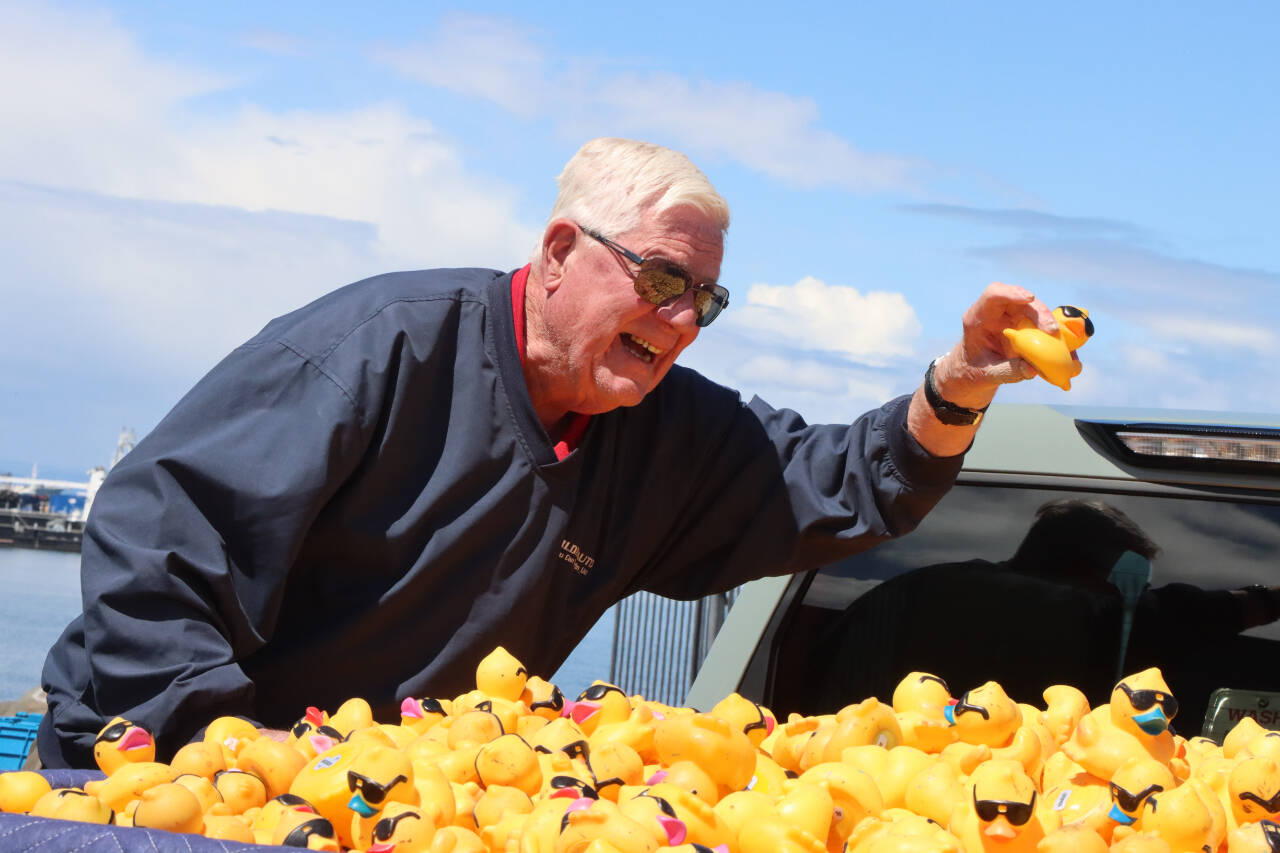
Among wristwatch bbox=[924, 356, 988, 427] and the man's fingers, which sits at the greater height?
the man's fingers

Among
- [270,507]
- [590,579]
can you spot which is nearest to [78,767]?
[270,507]

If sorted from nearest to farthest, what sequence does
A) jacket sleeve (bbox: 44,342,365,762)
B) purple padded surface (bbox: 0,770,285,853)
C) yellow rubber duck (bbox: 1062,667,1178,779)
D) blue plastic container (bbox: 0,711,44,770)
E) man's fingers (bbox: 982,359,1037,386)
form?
purple padded surface (bbox: 0,770,285,853) → yellow rubber duck (bbox: 1062,667,1178,779) → jacket sleeve (bbox: 44,342,365,762) → man's fingers (bbox: 982,359,1037,386) → blue plastic container (bbox: 0,711,44,770)

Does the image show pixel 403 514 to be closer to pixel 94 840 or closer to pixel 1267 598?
pixel 94 840

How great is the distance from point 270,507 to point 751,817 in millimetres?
1128

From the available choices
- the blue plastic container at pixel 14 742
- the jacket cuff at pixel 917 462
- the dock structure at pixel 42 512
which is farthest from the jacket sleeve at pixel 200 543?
the dock structure at pixel 42 512

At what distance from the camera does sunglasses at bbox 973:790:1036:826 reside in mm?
1408

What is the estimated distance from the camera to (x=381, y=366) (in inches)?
94.3

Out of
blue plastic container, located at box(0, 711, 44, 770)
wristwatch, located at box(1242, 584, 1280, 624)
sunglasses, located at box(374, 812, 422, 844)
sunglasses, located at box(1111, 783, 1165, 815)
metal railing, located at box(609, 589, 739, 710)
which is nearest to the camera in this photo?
sunglasses, located at box(374, 812, 422, 844)

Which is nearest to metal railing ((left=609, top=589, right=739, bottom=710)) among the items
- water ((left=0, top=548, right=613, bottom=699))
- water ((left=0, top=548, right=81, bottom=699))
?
water ((left=0, top=548, right=613, bottom=699))

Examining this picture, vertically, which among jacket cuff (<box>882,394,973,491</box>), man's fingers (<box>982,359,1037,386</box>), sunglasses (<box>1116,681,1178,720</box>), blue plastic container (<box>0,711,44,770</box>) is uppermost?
man's fingers (<box>982,359,1037,386</box>)

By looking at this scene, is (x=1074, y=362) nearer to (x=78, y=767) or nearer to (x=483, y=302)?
(x=483, y=302)

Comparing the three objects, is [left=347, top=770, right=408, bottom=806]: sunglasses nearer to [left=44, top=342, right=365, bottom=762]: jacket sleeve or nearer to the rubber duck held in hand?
[left=44, top=342, right=365, bottom=762]: jacket sleeve

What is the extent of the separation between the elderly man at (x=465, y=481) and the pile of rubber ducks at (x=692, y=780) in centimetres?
40

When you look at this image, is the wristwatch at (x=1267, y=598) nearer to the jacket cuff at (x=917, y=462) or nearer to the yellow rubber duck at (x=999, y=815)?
the jacket cuff at (x=917, y=462)
